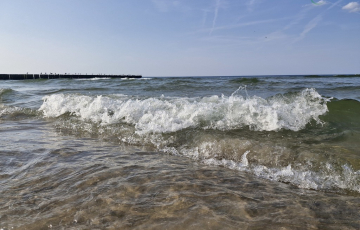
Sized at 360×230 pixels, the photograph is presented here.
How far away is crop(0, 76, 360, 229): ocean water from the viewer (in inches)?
69.9

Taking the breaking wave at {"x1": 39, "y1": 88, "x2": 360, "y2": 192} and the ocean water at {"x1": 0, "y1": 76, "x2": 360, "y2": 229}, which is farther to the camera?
the breaking wave at {"x1": 39, "y1": 88, "x2": 360, "y2": 192}

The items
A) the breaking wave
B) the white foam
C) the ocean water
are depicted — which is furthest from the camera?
the white foam

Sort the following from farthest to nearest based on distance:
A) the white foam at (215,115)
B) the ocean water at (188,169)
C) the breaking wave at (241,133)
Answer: the white foam at (215,115)
the breaking wave at (241,133)
the ocean water at (188,169)

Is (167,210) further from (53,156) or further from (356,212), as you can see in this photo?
(53,156)

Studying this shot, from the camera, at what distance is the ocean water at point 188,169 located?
5.82ft

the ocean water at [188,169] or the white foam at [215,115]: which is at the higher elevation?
the white foam at [215,115]

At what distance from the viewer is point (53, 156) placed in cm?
318

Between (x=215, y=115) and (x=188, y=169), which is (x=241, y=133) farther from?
(x=188, y=169)

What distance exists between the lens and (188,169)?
2795 mm

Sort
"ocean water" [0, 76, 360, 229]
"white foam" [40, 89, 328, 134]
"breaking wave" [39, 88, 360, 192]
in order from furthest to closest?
"white foam" [40, 89, 328, 134] < "breaking wave" [39, 88, 360, 192] < "ocean water" [0, 76, 360, 229]

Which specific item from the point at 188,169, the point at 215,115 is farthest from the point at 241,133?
the point at 188,169

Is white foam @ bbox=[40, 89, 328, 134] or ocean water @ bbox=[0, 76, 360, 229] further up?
white foam @ bbox=[40, 89, 328, 134]

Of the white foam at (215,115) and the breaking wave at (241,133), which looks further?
the white foam at (215,115)

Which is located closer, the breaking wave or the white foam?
the breaking wave
